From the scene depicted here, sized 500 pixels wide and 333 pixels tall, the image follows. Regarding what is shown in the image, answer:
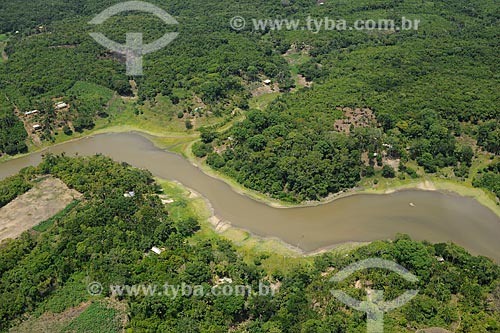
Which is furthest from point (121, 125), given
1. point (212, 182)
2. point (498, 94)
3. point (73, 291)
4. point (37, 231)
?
point (498, 94)

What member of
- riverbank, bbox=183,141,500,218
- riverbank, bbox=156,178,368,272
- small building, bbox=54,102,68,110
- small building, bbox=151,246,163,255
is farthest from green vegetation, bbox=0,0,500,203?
small building, bbox=151,246,163,255

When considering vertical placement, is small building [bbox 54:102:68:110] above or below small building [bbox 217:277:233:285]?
above

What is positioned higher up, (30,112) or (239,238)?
(30,112)
